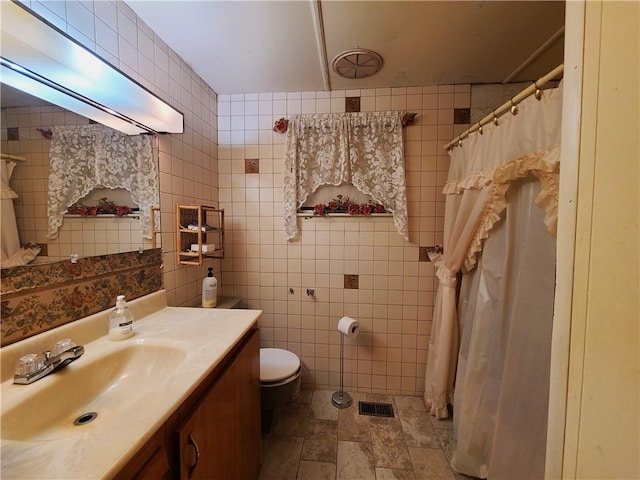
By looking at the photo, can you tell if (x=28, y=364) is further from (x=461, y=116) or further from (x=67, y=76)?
(x=461, y=116)

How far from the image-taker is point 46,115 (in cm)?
84

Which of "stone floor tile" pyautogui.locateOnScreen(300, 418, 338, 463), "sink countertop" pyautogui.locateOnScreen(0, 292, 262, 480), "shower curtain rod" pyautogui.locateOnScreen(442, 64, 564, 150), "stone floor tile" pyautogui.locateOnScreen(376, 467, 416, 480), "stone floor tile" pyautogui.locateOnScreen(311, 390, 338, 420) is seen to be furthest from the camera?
"stone floor tile" pyautogui.locateOnScreen(311, 390, 338, 420)

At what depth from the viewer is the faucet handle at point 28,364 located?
0.69 meters

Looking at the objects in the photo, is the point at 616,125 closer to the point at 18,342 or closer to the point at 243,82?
the point at 18,342

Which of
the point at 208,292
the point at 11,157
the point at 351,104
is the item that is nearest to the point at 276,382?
the point at 208,292

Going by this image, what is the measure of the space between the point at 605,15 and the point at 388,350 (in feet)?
6.37

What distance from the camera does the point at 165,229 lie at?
1.38 meters

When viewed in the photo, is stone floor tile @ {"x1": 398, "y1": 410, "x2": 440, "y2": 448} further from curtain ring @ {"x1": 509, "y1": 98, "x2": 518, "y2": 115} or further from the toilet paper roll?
curtain ring @ {"x1": 509, "y1": 98, "x2": 518, "y2": 115}

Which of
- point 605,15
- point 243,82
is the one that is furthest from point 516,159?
point 243,82

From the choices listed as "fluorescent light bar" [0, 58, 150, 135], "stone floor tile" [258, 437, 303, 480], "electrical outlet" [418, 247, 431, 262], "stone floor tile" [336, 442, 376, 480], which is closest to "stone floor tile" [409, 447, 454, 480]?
"stone floor tile" [336, 442, 376, 480]

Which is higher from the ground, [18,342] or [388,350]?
[18,342]

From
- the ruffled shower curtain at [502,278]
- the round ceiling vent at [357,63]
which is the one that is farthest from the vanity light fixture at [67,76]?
the ruffled shower curtain at [502,278]

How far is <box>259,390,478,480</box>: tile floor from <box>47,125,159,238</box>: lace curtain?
1406mm

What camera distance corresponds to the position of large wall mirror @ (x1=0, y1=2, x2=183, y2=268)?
72 cm
